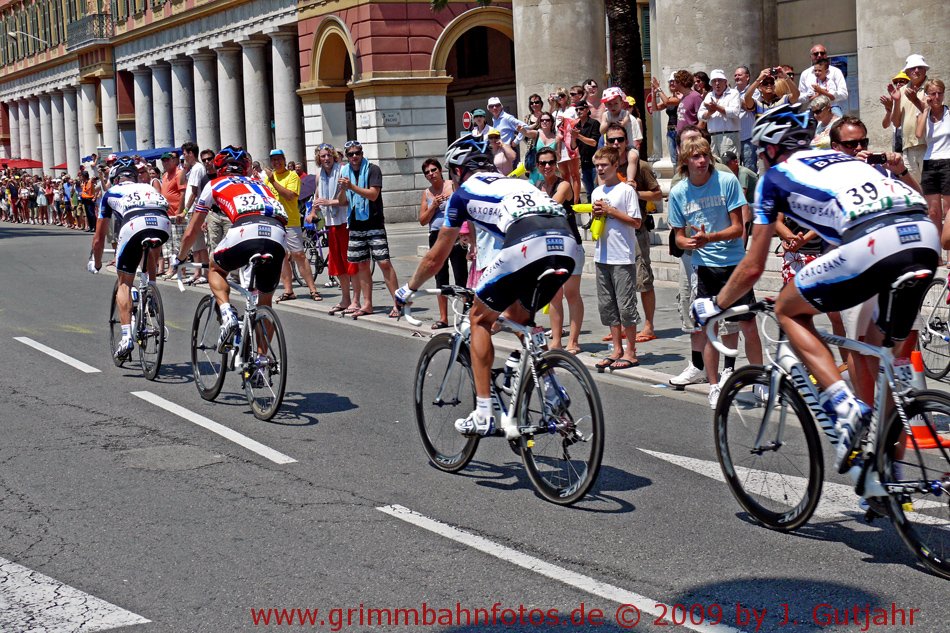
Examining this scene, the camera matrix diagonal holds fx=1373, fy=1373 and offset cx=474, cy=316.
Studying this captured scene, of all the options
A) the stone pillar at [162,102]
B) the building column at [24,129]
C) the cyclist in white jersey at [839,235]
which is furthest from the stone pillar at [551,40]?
the building column at [24,129]

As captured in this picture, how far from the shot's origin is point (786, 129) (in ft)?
20.5

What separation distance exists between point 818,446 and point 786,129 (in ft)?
4.72

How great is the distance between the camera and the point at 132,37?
60.1 metres

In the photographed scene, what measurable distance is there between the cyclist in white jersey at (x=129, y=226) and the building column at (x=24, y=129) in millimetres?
76148

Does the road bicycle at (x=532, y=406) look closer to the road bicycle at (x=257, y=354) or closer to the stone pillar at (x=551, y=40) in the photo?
the road bicycle at (x=257, y=354)

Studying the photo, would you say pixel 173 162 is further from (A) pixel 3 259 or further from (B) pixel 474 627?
(B) pixel 474 627

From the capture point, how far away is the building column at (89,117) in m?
68.4

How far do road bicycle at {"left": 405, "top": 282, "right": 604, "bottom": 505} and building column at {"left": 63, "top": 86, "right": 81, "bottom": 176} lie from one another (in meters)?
68.5

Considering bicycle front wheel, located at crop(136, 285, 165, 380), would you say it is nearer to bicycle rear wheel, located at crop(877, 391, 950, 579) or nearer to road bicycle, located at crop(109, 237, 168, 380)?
road bicycle, located at crop(109, 237, 168, 380)

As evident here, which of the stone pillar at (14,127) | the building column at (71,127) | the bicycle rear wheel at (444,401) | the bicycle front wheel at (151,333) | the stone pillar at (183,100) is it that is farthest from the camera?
the stone pillar at (14,127)

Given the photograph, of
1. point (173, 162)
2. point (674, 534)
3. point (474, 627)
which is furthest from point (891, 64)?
point (474, 627)

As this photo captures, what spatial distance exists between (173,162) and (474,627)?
57.2 ft

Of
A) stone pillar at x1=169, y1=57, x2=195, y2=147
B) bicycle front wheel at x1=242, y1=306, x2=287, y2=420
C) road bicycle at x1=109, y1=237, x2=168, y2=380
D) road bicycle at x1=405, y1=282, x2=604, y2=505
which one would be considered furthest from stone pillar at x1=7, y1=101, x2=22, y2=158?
road bicycle at x1=405, y1=282, x2=604, y2=505

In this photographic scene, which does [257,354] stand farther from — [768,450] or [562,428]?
[768,450]
